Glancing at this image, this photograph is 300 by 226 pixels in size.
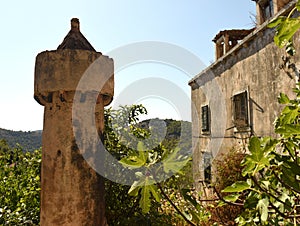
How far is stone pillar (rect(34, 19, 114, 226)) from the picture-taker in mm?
2115

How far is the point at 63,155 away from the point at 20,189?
3014 millimetres

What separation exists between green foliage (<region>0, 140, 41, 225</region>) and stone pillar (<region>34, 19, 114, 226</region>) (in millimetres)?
1525

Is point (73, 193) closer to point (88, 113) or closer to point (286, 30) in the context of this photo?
point (88, 113)

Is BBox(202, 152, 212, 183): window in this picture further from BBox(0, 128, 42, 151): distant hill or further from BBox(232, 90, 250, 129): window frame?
BBox(0, 128, 42, 151): distant hill

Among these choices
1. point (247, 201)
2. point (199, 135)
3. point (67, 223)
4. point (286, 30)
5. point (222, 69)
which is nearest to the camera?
point (286, 30)

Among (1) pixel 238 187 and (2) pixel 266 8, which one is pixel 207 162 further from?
(1) pixel 238 187

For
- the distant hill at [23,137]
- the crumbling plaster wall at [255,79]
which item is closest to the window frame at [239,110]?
the crumbling plaster wall at [255,79]

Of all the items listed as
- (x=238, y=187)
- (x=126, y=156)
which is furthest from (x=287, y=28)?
(x=126, y=156)

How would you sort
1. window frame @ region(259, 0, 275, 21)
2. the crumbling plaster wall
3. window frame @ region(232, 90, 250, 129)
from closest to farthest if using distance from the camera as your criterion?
the crumbling plaster wall
window frame @ region(232, 90, 250, 129)
window frame @ region(259, 0, 275, 21)

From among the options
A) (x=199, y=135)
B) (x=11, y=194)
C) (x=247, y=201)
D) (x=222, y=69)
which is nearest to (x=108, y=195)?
(x=11, y=194)

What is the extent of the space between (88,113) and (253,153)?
1519 millimetres

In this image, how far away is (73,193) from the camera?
2121 millimetres

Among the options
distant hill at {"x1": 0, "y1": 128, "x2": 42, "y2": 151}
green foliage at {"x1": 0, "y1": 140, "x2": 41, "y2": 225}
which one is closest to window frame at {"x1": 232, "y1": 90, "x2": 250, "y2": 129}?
green foliage at {"x1": 0, "y1": 140, "x2": 41, "y2": 225}

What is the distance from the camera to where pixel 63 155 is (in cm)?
216
